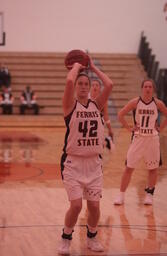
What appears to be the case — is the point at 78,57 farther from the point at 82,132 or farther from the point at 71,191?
the point at 71,191

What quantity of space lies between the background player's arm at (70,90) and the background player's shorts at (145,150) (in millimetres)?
Answer: 2502

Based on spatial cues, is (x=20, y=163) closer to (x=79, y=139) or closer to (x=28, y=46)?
(x=79, y=139)

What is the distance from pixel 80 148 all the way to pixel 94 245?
1.03 metres

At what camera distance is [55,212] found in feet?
23.0

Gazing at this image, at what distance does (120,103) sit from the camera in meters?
20.9

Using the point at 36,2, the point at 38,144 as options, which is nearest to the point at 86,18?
the point at 36,2

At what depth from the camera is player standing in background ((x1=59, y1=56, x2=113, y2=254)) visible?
5125mm

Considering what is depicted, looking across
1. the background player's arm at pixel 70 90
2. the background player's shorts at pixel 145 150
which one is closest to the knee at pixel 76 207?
the background player's arm at pixel 70 90

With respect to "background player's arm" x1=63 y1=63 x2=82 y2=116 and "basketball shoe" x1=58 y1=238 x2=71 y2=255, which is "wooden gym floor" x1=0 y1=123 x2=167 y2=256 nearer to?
"basketball shoe" x1=58 y1=238 x2=71 y2=255

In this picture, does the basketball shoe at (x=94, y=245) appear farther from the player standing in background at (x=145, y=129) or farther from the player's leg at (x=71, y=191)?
the player standing in background at (x=145, y=129)

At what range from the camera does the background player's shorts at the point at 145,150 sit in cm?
745

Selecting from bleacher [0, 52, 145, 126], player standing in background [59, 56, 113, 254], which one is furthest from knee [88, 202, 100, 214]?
bleacher [0, 52, 145, 126]

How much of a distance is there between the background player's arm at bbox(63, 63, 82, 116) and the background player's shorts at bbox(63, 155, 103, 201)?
0.49 m

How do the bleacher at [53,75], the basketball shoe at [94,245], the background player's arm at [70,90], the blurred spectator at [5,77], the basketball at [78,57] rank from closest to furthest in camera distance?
the background player's arm at [70,90] → the basketball at [78,57] → the basketball shoe at [94,245] → the blurred spectator at [5,77] → the bleacher at [53,75]
